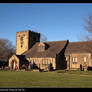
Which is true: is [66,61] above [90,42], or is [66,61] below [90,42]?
below

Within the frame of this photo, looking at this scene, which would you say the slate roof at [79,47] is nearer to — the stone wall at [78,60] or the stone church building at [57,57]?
the stone church building at [57,57]

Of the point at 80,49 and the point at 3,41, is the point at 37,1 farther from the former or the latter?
the point at 3,41

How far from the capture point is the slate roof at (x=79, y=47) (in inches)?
1953

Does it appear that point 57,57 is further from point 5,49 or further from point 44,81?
point 5,49

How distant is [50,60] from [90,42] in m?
13.6

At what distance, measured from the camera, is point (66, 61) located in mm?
51438

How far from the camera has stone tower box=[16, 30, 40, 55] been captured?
207 ft

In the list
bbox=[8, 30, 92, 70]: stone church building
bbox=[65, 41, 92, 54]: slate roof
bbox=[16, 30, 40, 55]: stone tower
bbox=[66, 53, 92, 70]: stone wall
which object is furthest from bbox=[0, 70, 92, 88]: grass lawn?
bbox=[16, 30, 40, 55]: stone tower

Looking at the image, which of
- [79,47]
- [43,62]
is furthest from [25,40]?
[79,47]

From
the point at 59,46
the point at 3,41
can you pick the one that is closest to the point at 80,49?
the point at 59,46

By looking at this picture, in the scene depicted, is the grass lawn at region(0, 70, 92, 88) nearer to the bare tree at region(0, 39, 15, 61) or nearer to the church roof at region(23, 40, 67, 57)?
the church roof at region(23, 40, 67, 57)

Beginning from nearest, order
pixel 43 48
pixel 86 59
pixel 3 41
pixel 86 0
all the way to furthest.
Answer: pixel 86 0
pixel 86 59
pixel 43 48
pixel 3 41

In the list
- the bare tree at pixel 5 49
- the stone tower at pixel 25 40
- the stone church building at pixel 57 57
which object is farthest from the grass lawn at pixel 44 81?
the bare tree at pixel 5 49

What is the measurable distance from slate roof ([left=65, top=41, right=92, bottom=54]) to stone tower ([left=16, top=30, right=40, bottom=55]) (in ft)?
51.0
